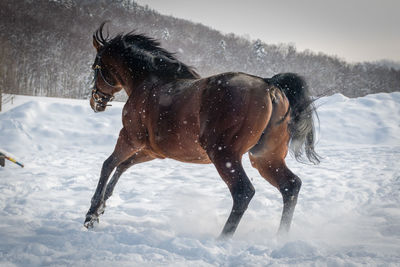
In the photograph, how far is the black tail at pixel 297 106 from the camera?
9.24 feet

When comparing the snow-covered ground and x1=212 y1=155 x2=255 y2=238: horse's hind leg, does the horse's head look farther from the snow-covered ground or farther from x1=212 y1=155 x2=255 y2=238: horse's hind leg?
x1=212 y1=155 x2=255 y2=238: horse's hind leg

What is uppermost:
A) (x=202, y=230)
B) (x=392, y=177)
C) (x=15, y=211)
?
(x=392, y=177)

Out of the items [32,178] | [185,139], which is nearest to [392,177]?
[185,139]

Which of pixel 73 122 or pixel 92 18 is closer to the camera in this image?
pixel 73 122

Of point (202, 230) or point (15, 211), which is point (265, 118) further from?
point (15, 211)

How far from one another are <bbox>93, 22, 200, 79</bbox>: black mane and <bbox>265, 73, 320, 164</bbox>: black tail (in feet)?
3.30

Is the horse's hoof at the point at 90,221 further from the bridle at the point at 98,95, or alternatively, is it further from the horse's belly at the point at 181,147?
the bridle at the point at 98,95

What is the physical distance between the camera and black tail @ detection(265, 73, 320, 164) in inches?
111

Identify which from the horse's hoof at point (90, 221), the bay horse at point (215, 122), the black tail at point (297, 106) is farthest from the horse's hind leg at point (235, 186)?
the horse's hoof at point (90, 221)

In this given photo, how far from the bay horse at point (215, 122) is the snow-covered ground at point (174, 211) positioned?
44cm

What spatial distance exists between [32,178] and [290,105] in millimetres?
4446

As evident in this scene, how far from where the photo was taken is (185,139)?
2.75 m

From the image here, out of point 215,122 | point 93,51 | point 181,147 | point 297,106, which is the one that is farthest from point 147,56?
point 93,51

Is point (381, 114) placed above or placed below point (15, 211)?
above
